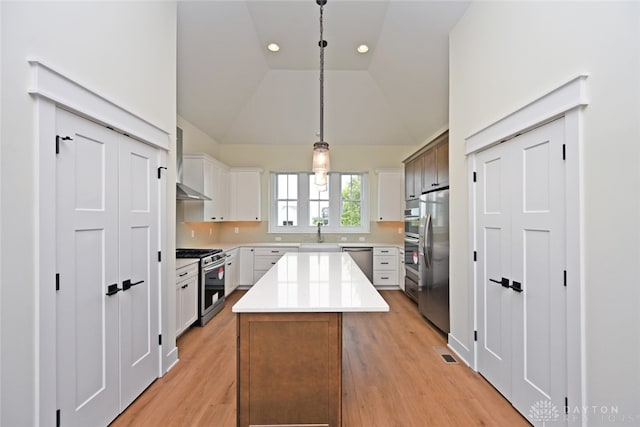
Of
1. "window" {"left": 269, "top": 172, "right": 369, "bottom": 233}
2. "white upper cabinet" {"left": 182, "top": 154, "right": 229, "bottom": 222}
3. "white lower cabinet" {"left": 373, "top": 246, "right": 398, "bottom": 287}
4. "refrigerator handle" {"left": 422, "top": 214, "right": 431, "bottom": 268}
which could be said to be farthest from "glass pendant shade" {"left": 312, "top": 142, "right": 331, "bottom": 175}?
"window" {"left": 269, "top": 172, "right": 369, "bottom": 233}

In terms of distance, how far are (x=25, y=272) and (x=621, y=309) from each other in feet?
9.31

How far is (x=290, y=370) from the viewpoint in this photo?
5.51ft

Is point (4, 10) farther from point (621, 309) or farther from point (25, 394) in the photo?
point (621, 309)

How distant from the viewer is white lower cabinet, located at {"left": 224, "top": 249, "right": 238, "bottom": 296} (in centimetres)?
465

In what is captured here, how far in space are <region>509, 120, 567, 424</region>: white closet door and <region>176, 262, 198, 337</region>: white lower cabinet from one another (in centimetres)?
314

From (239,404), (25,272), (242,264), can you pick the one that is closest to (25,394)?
(25,272)

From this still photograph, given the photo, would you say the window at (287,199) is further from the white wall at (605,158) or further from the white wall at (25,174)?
the white wall at (605,158)

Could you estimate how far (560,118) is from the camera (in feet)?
5.62

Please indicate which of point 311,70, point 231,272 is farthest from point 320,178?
point 231,272

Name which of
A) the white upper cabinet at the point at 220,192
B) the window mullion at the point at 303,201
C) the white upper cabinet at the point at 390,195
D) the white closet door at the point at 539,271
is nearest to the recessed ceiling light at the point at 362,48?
the white upper cabinet at the point at 390,195

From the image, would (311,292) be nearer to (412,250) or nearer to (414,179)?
(412,250)

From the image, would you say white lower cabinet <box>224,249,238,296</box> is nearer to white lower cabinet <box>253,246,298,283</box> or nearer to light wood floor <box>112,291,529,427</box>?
white lower cabinet <box>253,246,298,283</box>

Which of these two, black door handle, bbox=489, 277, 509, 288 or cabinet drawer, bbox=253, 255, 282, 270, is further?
cabinet drawer, bbox=253, 255, 282, 270

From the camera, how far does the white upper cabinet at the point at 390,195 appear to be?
18.8ft
